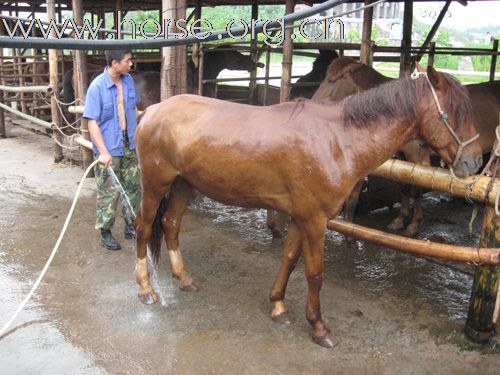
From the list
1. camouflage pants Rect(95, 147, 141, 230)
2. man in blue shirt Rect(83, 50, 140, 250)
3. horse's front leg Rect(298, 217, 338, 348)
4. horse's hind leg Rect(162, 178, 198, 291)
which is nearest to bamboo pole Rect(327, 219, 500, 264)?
horse's front leg Rect(298, 217, 338, 348)

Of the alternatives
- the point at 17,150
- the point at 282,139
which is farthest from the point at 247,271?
the point at 17,150

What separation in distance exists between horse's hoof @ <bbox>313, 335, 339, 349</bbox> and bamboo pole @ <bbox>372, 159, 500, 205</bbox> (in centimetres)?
117

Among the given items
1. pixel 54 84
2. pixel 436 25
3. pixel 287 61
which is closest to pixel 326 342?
pixel 287 61

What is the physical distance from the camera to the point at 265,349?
9.97 feet

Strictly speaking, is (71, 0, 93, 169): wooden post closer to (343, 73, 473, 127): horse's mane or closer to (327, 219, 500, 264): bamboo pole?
(327, 219, 500, 264): bamboo pole

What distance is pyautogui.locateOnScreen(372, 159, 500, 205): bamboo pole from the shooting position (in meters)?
2.84

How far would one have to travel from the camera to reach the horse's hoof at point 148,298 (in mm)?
3549

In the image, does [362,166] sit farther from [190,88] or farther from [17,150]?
[17,150]

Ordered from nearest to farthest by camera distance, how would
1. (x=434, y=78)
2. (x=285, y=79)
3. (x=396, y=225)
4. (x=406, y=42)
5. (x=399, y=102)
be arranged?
(x=434, y=78) → (x=399, y=102) → (x=285, y=79) → (x=396, y=225) → (x=406, y=42)

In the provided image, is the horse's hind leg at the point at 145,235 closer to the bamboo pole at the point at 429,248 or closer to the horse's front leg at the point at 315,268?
the horse's front leg at the point at 315,268

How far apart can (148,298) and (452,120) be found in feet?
7.72

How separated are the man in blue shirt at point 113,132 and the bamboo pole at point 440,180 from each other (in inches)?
82.0

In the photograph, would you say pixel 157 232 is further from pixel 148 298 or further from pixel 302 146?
pixel 302 146

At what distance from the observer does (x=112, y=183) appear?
4367 millimetres
